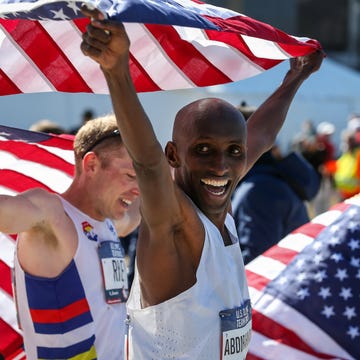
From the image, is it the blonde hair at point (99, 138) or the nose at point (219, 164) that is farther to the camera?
the blonde hair at point (99, 138)

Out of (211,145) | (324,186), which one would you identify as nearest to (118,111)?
(211,145)

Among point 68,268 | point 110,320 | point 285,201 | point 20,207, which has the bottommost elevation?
point 285,201

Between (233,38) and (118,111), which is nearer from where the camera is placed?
(118,111)

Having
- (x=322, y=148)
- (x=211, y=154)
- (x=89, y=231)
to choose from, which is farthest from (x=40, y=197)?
(x=322, y=148)

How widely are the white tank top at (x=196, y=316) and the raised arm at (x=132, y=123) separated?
212 mm

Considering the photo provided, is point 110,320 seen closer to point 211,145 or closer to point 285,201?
point 211,145

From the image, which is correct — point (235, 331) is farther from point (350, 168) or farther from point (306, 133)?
point (306, 133)

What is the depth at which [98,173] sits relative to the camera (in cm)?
380

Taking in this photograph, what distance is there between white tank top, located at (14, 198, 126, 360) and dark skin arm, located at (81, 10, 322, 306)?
2.85ft

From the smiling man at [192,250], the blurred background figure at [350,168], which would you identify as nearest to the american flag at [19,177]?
the smiling man at [192,250]

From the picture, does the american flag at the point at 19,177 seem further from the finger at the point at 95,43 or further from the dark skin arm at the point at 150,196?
the finger at the point at 95,43

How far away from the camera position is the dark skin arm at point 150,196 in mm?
2146

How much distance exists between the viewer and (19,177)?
4027 mm

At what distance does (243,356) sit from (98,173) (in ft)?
4.21
